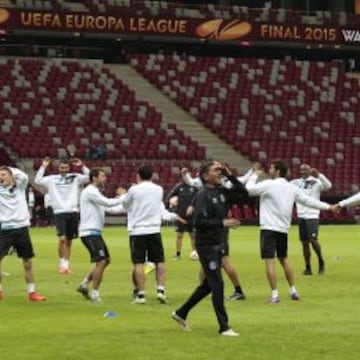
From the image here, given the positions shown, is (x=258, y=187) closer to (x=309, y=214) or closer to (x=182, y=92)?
(x=309, y=214)

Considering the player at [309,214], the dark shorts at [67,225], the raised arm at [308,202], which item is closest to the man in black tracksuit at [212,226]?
the raised arm at [308,202]

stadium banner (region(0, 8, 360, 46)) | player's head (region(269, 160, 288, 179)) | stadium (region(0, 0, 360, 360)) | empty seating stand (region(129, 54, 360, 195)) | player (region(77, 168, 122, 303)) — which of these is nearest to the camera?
player (region(77, 168, 122, 303))

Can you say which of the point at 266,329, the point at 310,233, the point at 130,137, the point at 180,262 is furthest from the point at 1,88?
the point at 266,329

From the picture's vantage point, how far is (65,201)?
23.4m

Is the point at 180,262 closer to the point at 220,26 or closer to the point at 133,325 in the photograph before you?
the point at 133,325

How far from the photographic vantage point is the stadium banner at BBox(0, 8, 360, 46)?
177 ft

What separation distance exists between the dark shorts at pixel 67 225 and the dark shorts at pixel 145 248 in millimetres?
6530

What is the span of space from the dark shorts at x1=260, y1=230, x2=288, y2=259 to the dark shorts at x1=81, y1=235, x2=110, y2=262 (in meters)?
2.38

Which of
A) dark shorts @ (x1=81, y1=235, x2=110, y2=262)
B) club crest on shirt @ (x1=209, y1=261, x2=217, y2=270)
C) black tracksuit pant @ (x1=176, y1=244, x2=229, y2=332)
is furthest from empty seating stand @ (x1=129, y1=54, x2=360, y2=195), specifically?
club crest on shirt @ (x1=209, y1=261, x2=217, y2=270)

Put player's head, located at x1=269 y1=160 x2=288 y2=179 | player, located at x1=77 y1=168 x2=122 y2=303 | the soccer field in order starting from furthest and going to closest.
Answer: player's head, located at x1=269 y1=160 x2=288 y2=179, player, located at x1=77 y1=168 x2=122 y2=303, the soccer field

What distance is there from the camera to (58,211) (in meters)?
23.6

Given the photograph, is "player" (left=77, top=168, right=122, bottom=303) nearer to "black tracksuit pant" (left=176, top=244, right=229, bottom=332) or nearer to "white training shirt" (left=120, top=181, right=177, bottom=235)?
"white training shirt" (left=120, top=181, right=177, bottom=235)

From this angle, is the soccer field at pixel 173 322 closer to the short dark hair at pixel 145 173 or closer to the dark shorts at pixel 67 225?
the dark shorts at pixel 67 225

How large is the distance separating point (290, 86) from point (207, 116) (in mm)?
6787
